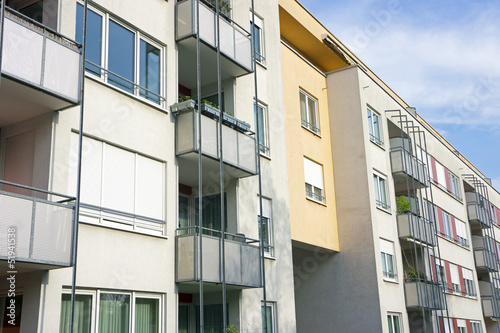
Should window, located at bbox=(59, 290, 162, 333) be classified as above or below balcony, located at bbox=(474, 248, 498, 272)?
below

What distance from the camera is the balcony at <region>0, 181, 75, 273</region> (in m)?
9.32

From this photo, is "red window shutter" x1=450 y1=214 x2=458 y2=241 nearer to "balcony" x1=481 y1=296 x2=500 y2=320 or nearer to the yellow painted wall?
"balcony" x1=481 y1=296 x2=500 y2=320

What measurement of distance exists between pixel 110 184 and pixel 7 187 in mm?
2098

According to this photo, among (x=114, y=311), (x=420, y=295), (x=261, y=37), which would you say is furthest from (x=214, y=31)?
(x=420, y=295)

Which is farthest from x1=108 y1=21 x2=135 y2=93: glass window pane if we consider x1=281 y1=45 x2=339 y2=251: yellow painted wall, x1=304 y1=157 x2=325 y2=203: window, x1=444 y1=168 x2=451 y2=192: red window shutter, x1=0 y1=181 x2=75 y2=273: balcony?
x1=444 y1=168 x2=451 y2=192: red window shutter

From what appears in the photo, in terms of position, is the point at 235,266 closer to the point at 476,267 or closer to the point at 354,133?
the point at 354,133

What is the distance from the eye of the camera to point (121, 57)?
537 inches

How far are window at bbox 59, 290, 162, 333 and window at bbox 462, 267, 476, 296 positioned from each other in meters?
26.4

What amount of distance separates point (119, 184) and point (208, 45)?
5.09 m

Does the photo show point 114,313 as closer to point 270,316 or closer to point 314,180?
point 270,316

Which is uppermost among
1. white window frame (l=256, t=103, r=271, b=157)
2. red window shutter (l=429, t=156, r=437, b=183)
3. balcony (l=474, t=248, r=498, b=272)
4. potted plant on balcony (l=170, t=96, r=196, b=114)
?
red window shutter (l=429, t=156, r=437, b=183)

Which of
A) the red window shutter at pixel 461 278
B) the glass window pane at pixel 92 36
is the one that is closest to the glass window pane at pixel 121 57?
the glass window pane at pixel 92 36

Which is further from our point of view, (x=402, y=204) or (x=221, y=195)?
(x=402, y=204)

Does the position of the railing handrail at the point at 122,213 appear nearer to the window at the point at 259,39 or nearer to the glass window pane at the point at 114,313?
the glass window pane at the point at 114,313
